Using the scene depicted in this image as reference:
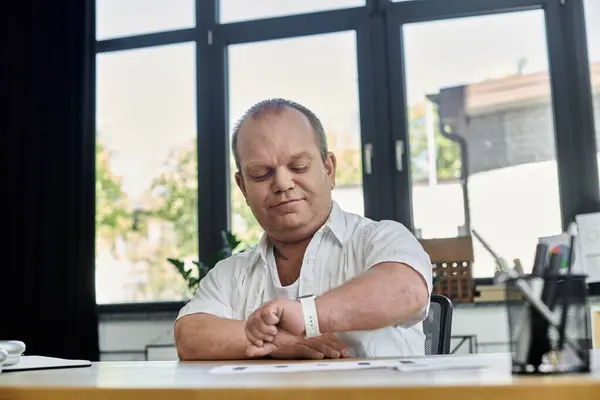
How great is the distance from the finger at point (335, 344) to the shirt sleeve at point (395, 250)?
0.14 m

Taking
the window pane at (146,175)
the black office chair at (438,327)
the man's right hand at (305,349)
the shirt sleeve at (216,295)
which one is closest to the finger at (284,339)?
the man's right hand at (305,349)

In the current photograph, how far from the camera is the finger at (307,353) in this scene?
4.17 ft

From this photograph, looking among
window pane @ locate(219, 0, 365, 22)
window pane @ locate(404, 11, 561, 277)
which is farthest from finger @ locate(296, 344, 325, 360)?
window pane @ locate(219, 0, 365, 22)

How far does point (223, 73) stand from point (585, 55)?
1767 mm

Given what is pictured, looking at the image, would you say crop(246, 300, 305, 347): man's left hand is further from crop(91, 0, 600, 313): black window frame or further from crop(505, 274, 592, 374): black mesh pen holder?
crop(91, 0, 600, 313): black window frame

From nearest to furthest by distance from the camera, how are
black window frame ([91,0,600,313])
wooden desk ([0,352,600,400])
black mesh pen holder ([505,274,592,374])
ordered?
wooden desk ([0,352,600,400]), black mesh pen holder ([505,274,592,374]), black window frame ([91,0,600,313])

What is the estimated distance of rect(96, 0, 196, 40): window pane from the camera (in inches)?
161

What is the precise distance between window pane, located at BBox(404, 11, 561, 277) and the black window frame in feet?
0.17

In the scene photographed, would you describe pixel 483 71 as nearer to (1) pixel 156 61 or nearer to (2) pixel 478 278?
(2) pixel 478 278

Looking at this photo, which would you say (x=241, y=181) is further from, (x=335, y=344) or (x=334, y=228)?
(x=335, y=344)

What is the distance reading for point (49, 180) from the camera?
389 cm

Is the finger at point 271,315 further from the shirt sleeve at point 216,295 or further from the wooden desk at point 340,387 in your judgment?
the wooden desk at point 340,387

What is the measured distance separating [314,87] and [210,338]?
2.60 m

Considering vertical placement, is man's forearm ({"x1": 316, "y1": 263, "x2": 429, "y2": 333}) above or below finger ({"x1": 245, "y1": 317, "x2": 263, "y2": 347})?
above
